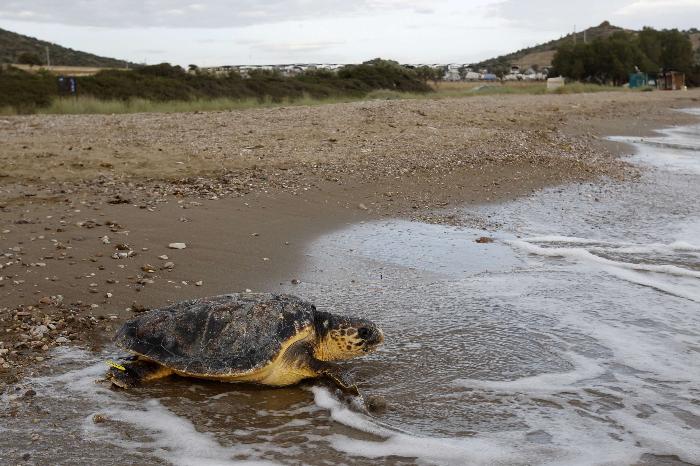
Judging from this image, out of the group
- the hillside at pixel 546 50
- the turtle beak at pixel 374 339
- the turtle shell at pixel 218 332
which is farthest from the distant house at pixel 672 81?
the hillside at pixel 546 50

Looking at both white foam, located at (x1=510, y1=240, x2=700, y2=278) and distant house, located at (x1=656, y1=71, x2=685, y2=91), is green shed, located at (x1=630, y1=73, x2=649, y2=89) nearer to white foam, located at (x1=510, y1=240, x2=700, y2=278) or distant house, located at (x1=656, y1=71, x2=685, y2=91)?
distant house, located at (x1=656, y1=71, x2=685, y2=91)

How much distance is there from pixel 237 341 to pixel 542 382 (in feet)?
6.38

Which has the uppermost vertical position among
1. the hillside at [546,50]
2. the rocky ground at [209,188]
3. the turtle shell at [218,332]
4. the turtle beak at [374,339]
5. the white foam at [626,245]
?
the hillside at [546,50]

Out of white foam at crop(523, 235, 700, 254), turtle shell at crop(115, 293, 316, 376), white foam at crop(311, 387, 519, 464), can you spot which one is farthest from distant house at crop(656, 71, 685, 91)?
white foam at crop(311, 387, 519, 464)

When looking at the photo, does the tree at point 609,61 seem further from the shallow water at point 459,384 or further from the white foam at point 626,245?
the shallow water at point 459,384

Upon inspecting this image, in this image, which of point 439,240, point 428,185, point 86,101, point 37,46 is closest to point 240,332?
point 439,240

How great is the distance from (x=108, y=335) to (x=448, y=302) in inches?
110

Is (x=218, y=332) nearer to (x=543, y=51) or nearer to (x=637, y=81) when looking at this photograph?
(x=637, y=81)

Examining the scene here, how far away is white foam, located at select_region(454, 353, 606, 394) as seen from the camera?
4.47 meters

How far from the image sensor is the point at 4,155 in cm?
1102

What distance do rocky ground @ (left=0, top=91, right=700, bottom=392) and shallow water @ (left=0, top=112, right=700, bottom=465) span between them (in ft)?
2.44

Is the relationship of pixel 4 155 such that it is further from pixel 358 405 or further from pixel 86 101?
pixel 86 101

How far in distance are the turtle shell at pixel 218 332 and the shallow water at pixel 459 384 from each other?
0.20 meters

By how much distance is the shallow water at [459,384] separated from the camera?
3654mm
